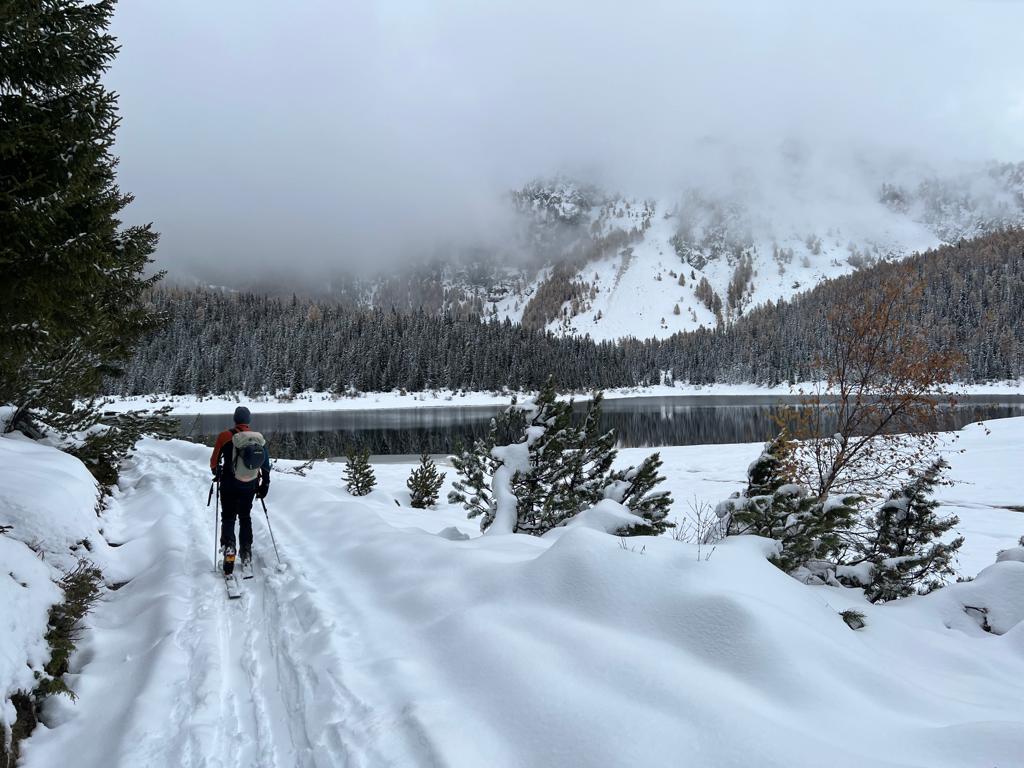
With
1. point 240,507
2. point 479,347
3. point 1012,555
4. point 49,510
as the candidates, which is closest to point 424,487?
point 240,507

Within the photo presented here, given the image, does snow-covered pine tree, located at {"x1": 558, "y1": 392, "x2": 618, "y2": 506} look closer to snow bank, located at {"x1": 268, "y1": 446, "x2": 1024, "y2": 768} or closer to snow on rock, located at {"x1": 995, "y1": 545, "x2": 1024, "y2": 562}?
snow bank, located at {"x1": 268, "y1": 446, "x2": 1024, "y2": 768}

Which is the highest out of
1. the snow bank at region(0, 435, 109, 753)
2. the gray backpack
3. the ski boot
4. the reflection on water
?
the gray backpack

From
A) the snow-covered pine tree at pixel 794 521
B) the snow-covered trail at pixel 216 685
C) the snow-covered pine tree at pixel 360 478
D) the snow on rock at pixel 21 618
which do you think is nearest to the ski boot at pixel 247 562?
the snow-covered trail at pixel 216 685

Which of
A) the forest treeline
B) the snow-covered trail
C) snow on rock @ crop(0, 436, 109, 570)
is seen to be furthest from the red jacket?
the forest treeline

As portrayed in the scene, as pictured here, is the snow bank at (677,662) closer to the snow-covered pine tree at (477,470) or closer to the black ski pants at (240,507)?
the black ski pants at (240,507)

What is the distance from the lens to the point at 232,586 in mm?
6301

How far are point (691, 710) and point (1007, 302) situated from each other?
8266 inches

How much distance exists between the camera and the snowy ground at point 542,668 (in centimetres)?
301

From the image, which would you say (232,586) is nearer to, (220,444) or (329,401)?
(220,444)

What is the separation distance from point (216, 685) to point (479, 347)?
11696 cm

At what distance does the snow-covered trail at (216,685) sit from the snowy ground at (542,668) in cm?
2

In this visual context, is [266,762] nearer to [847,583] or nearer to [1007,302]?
[847,583]

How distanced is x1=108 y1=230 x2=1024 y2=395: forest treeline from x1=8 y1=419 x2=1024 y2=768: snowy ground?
77336 millimetres

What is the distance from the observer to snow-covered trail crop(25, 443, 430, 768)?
3.32 m
